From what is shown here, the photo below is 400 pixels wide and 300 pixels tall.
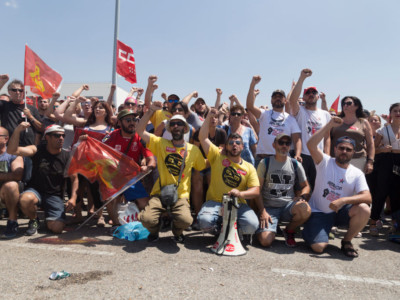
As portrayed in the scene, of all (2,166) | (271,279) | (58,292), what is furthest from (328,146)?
(2,166)

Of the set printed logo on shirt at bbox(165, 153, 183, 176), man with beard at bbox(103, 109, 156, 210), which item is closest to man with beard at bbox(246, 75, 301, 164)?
printed logo on shirt at bbox(165, 153, 183, 176)

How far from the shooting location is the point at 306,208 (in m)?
4.35

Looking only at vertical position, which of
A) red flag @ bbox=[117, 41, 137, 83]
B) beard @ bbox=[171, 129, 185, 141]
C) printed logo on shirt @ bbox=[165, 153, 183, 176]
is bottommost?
printed logo on shirt @ bbox=[165, 153, 183, 176]

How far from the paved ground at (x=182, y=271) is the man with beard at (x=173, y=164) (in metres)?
0.41

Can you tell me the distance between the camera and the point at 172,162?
181 inches

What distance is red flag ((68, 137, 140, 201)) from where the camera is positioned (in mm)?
5016

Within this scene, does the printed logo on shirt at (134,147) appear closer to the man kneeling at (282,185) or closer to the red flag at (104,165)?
the red flag at (104,165)

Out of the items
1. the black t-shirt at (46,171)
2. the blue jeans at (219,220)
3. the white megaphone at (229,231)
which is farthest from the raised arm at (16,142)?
the white megaphone at (229,231)

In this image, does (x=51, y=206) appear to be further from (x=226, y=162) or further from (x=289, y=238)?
(x=289, y=238)

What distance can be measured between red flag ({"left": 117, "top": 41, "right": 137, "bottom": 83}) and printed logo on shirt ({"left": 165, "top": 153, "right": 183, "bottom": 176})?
608cm

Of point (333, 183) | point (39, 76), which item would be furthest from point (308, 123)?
point (39, 76)

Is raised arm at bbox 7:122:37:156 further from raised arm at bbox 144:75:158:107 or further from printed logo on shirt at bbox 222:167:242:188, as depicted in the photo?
printed logo on shirt at bbox 222:167:242:188

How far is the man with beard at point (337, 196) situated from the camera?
421 cm

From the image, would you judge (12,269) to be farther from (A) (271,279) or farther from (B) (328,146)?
(B) (328,146)
